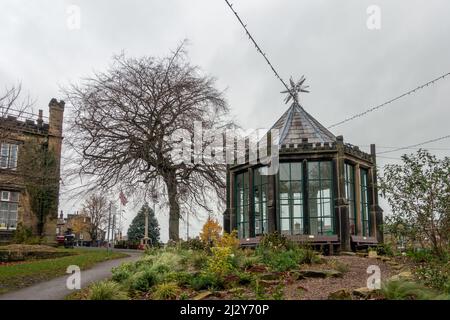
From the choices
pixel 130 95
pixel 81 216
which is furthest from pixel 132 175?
pixel 81 216

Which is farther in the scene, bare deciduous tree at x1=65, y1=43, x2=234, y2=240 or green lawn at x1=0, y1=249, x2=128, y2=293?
bare deciduous tree at x1=65, y1=43, x2=234, y2=240

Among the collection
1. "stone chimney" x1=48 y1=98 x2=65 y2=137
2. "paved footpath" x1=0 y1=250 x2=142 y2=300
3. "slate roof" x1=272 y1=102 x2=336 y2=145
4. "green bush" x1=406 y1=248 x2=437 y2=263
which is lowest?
"paved footpath" x1=0 y1=250 x2=142 y2=300

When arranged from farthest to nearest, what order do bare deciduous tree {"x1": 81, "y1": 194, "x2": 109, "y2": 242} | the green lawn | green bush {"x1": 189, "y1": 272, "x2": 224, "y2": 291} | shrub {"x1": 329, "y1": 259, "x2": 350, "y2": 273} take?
bare deciduous tree {"x1": 81, "y1": 194, "x2": 109, "y2": 242} < the green lawn < shrub {"x1": 329, "y1": 259, "x2": 350, "y2": 273} < green bush {"x1": 189, "y1": 272, "x2": 224, "y2": 291}

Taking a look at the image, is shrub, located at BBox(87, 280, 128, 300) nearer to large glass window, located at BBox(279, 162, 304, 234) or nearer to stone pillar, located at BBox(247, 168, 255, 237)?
large glass window, located at BBox(279, 162, 304, 234)

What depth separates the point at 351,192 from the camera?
20188mm

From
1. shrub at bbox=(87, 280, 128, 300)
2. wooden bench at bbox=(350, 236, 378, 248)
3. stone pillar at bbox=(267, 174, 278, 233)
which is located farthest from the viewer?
stone pillar at bbox=(267, 174, 278, 233)

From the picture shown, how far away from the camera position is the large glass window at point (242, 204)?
2176cm

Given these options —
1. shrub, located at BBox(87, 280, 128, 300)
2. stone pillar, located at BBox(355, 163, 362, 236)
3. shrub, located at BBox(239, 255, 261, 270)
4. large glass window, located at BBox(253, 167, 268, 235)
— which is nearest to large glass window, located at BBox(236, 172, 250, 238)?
large glass window, located at BBox(253, 167, 268, 235)

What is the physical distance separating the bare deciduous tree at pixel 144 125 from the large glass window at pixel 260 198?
378 centimetres

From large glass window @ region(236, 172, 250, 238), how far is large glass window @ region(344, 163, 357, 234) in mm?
4593

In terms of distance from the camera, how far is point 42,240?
31.0 m

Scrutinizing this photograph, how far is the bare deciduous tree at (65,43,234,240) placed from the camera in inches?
892

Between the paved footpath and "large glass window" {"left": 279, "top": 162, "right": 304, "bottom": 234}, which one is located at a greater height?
"large glass window" {"left": 279, "top": 162, "right": 304, "bottom": 234}

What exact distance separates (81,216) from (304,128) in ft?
180
